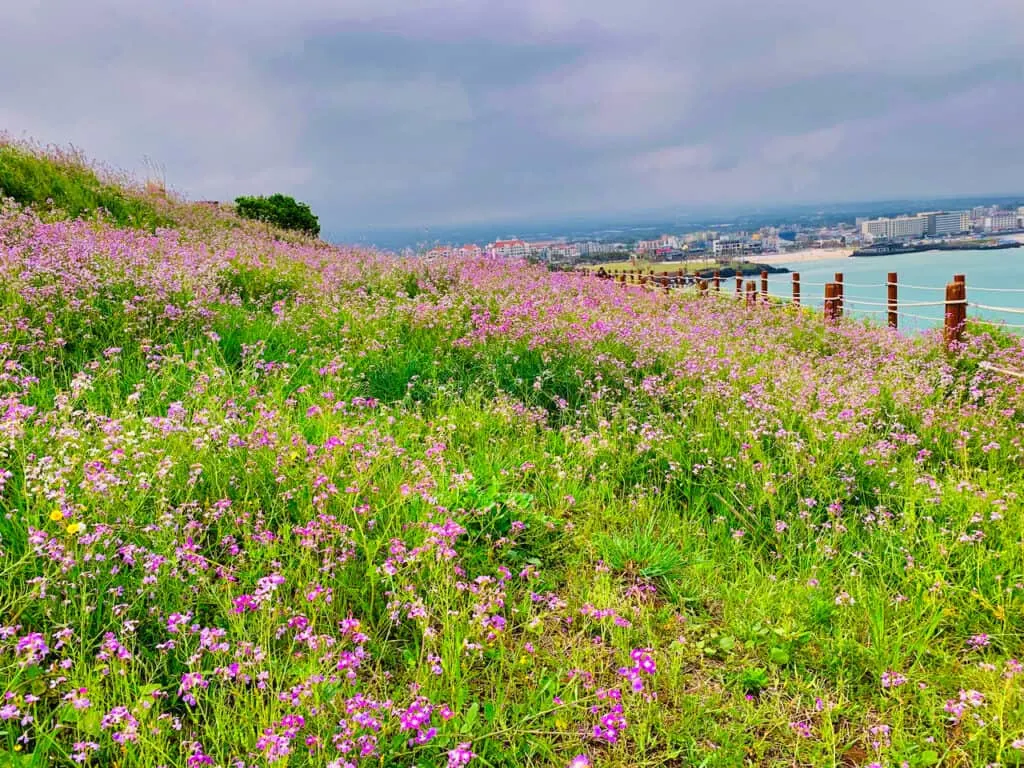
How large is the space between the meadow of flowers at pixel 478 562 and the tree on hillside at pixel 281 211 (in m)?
22.1

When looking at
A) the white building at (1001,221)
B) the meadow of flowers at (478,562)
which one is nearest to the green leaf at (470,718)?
the meadow of flowers at (478,562)

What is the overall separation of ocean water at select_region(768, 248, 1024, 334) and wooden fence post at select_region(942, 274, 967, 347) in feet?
0.59

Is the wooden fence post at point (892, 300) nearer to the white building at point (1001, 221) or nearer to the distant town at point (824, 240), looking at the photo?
the distant town at point (824, 240)

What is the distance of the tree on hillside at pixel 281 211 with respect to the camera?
27.0 metres

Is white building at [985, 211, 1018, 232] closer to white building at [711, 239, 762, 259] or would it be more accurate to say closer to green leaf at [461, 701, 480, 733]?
white building at [711, 239, 762, 259]

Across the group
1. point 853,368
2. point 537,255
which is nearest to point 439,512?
point 853,368

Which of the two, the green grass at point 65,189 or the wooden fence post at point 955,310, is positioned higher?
the green grass at point 65,189

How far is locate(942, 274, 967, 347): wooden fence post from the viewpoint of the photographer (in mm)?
10039

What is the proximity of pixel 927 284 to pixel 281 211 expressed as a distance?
28.9 metres

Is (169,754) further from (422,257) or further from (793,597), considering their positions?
(422,257)

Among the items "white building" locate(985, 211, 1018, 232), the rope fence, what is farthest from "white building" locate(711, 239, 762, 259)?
"white building" locate(985, 211, 1018, 232)

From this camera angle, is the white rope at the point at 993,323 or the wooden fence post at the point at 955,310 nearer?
the wooden fence post at the point at 955,310

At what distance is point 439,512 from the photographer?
351 cm

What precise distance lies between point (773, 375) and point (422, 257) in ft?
23.0
